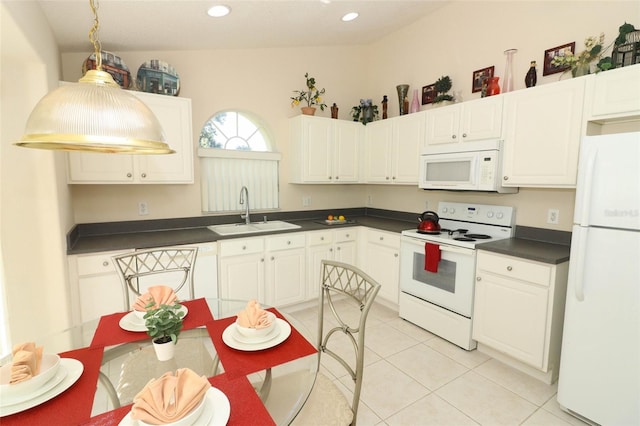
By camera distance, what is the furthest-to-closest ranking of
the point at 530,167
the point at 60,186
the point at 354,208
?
the point at 354,208
the point at 530,167
the point at 60,186

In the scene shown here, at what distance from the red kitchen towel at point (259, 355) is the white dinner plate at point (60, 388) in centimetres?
46

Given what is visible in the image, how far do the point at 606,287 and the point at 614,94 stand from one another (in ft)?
4.00

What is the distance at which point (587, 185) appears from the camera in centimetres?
176

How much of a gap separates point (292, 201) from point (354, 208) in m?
0.98

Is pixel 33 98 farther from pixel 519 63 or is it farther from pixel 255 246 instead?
pixel 519 63

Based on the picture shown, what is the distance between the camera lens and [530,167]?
245 cm

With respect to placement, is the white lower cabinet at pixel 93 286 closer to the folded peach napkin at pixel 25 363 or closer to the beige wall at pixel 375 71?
the beige wall at pixel 375 71

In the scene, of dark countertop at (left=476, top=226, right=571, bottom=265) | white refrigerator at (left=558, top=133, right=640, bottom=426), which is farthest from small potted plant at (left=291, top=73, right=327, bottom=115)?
white refrigerator at (left=558, top=133, right=640, bottom=426)

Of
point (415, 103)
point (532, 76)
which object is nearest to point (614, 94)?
point (532, 76)

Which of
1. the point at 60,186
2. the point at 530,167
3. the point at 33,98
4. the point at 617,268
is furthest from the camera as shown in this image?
the point at 530,167

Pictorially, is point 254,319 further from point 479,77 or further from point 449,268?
point 479,77

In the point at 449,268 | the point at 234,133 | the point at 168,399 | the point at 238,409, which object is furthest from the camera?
the point at 234,133

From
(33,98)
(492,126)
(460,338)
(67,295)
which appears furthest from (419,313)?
(33,98)

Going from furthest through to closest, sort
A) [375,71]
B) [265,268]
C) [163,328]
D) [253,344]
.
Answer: [375,71] → [265,268] → [253,344] → [163,328]
